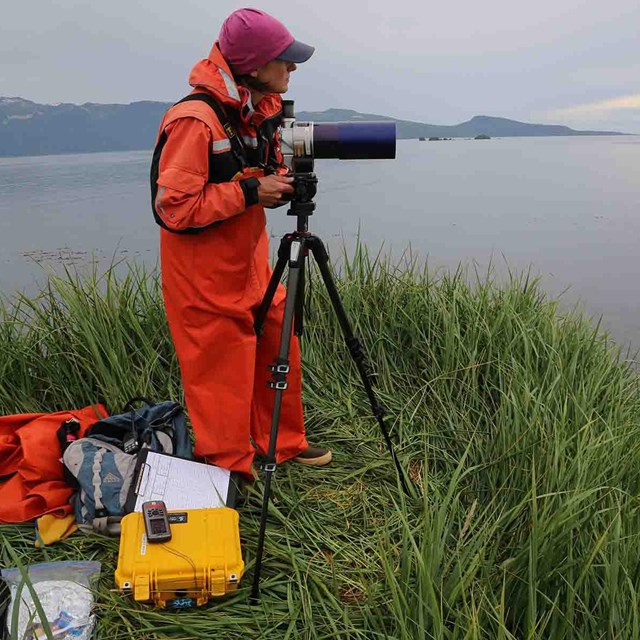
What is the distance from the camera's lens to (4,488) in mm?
2273

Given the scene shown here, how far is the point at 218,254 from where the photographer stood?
2.07m

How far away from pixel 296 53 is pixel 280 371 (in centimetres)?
106

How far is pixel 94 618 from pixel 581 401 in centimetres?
224

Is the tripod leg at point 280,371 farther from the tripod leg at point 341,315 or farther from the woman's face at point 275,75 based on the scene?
the woman's face at point 275,75

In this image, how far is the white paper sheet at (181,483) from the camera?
219 centimetres

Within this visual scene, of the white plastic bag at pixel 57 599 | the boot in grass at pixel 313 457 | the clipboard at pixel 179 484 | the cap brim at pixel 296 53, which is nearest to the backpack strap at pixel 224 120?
the cap brim at pixel 296 53

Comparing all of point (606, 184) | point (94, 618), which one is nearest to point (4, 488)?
point (94, 618)

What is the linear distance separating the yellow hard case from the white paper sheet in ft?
0.54

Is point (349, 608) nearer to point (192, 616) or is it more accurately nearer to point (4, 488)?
point (192, 616)

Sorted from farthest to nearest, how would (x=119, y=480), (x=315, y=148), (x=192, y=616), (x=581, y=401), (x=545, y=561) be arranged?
1. (x=581, y=401)
2. (x=119, y=480)
3. (x=315, y=148)
4. (x=192, y=616)
5. (x=545, y=561)

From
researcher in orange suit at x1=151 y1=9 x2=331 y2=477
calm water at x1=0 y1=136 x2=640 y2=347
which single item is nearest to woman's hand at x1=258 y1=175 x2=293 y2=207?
researcher in orange suit at x1=151 y1=9 x2=331 y2=477

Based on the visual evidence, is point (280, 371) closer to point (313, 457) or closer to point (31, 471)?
point (313, 457)

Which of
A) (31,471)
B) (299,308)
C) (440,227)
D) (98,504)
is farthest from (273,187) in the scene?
(440,227)

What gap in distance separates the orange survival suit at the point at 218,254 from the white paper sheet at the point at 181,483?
0.07 m
